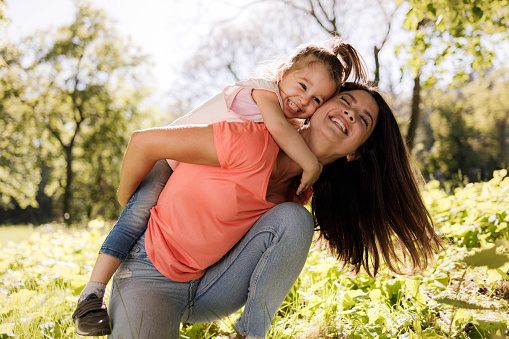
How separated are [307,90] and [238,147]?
2.49 ft

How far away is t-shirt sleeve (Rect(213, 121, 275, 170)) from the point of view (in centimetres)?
172

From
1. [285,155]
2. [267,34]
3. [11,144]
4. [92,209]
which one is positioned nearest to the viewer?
[285,155]

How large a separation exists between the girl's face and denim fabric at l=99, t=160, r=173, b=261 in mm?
805

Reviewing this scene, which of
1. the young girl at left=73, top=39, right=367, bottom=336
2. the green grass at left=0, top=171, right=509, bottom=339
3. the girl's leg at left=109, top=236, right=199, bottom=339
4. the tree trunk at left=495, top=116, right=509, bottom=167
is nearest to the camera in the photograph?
the girl's leg at left=109, top=236, right=199, bottom=339

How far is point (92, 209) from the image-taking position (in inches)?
765

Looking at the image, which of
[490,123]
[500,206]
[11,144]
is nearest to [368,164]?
[500,206]

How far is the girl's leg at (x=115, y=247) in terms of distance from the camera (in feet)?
5.67

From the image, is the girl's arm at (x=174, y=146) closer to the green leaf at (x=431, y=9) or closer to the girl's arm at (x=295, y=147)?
the girl's arm at (x=295, y=147)

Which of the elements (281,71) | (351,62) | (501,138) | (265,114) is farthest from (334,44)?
(501,138)

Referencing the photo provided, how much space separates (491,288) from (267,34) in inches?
473

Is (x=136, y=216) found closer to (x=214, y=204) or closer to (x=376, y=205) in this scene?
(x=214, y=204)

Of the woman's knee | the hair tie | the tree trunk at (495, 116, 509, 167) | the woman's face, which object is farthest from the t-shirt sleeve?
the tree trunk at (495, 116, 509, 167)

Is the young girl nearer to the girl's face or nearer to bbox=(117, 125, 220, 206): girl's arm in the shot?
the girl's face

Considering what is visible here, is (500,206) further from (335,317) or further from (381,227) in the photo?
(335,317)
